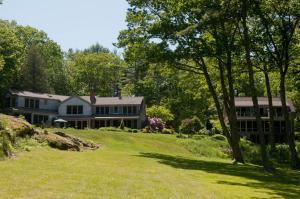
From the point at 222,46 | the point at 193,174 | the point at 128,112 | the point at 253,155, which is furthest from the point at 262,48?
the point at 128,112

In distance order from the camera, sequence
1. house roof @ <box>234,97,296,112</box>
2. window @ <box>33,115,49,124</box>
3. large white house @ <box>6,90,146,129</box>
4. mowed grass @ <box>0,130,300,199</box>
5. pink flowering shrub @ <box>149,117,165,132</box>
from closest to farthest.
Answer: mowed grass @ <box>0,130,300,199</box> → pink flowering shrub @ <box>149,117,165,132</box> → window @ <box>33,115,49,124</box> → large white house @ <box>6,90,146,129</box> → house roof @ <box>234,97,296,112</box>

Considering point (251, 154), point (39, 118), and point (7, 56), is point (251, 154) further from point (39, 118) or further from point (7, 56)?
point (7, 56)

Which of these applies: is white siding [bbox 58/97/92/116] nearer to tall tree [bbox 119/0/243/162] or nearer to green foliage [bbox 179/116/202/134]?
Answer: green foliage [bbox 179/116/202/134]

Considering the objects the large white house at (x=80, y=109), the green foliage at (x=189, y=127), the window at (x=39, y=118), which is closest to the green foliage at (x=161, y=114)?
the large white house at (x=80, y=109)

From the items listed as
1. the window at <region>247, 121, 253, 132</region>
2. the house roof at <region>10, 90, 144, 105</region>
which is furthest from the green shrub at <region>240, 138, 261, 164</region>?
the house roof at <region>10, 90, 144, 105</region>

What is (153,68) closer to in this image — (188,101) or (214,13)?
(214,13)

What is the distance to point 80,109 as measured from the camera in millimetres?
81125

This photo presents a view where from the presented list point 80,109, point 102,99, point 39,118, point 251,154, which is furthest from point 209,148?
point 39,118

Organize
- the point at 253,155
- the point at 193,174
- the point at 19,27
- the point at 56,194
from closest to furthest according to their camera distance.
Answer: the point at 56,194
the point at 193,174
the point at 253,155
the point at 19,27

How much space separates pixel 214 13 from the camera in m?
31.2

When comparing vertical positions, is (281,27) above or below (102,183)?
above

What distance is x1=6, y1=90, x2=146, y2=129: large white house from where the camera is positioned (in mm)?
78194

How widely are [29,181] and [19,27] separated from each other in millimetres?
95847

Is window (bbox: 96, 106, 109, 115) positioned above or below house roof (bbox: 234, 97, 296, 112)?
below
